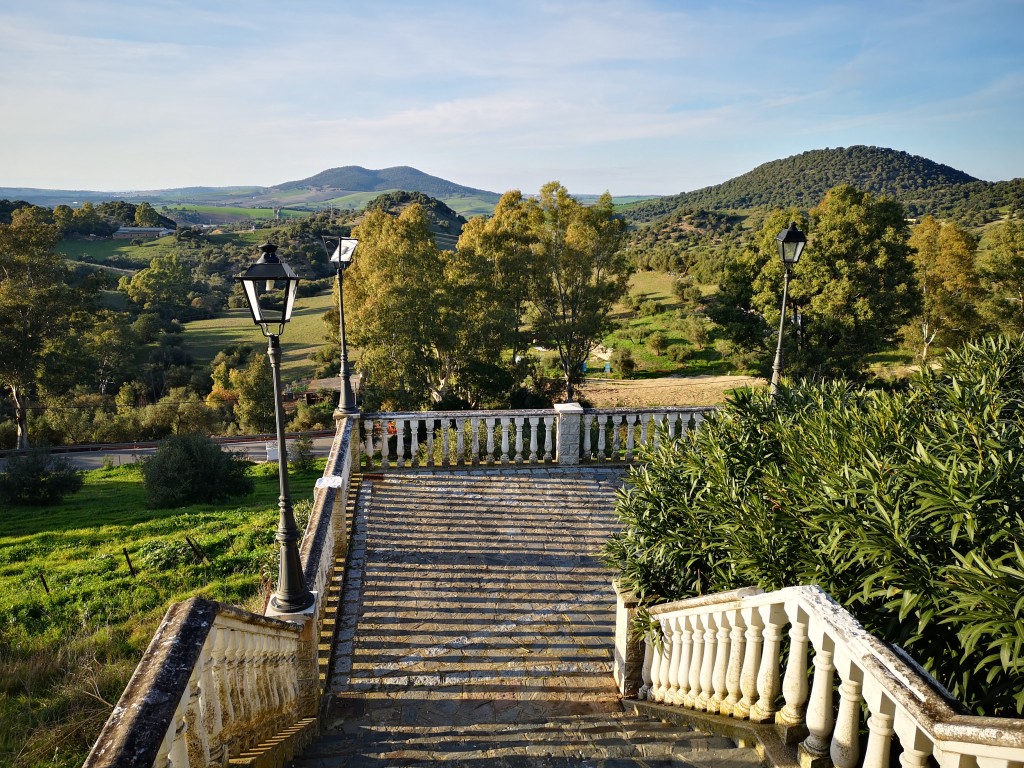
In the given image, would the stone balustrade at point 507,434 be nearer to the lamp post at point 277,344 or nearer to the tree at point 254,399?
the lamp post at point 277,344

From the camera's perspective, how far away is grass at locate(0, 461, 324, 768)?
5078 millimetres

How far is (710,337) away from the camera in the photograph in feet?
122

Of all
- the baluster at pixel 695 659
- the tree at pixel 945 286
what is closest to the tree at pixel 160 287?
the tree at pixel 945 286

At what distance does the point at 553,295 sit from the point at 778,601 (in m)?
24.9

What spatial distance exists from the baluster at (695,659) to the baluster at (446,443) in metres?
5.89

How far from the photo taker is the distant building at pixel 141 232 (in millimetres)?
84812

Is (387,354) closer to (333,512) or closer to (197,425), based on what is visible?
(333,512)

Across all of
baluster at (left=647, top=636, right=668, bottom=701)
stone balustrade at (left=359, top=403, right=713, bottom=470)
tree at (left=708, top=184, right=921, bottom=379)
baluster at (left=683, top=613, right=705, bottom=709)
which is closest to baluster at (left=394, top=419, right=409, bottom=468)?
stone balustrade at (left=359, top=403, right=713, bottom=470)

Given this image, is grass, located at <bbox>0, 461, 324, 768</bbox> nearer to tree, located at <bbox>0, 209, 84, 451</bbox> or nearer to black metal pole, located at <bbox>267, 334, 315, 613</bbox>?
black metal pole, located at <bbox>267, 334, 315, 613</bbox>

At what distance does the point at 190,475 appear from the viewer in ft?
57.3

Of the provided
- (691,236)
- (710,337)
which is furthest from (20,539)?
(691,236)

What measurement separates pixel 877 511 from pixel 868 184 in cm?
8308

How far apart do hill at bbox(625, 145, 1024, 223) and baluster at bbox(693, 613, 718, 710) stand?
53.8m

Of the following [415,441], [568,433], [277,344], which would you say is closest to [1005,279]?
[568,433]
